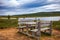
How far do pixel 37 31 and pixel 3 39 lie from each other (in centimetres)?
212

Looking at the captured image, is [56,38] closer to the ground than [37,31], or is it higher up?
closer to the ground

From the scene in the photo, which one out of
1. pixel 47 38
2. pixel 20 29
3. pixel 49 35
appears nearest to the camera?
pixel 47 38

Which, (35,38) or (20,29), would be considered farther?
(20,29)

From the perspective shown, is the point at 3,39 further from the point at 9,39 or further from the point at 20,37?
the point at 20,37

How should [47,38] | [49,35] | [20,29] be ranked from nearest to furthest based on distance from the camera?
[47,38], [49,35], [20,29]

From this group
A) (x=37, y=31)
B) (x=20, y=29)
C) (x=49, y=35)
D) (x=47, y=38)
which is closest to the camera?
(x=37, y=31)

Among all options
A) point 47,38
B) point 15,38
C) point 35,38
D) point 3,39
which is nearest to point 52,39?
point 47,38

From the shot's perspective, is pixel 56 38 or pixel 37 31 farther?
pixel 56 38

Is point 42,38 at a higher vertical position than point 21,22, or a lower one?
lower

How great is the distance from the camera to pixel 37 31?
8305 mm

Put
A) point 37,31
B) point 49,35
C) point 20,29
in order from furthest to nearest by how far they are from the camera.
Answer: point 20,29
point 49,35
point 37,31

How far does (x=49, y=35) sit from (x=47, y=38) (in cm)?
72

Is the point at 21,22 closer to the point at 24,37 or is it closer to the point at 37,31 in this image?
the point at 24,37

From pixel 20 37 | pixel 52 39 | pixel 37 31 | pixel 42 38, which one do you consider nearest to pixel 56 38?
pixel 52 39
